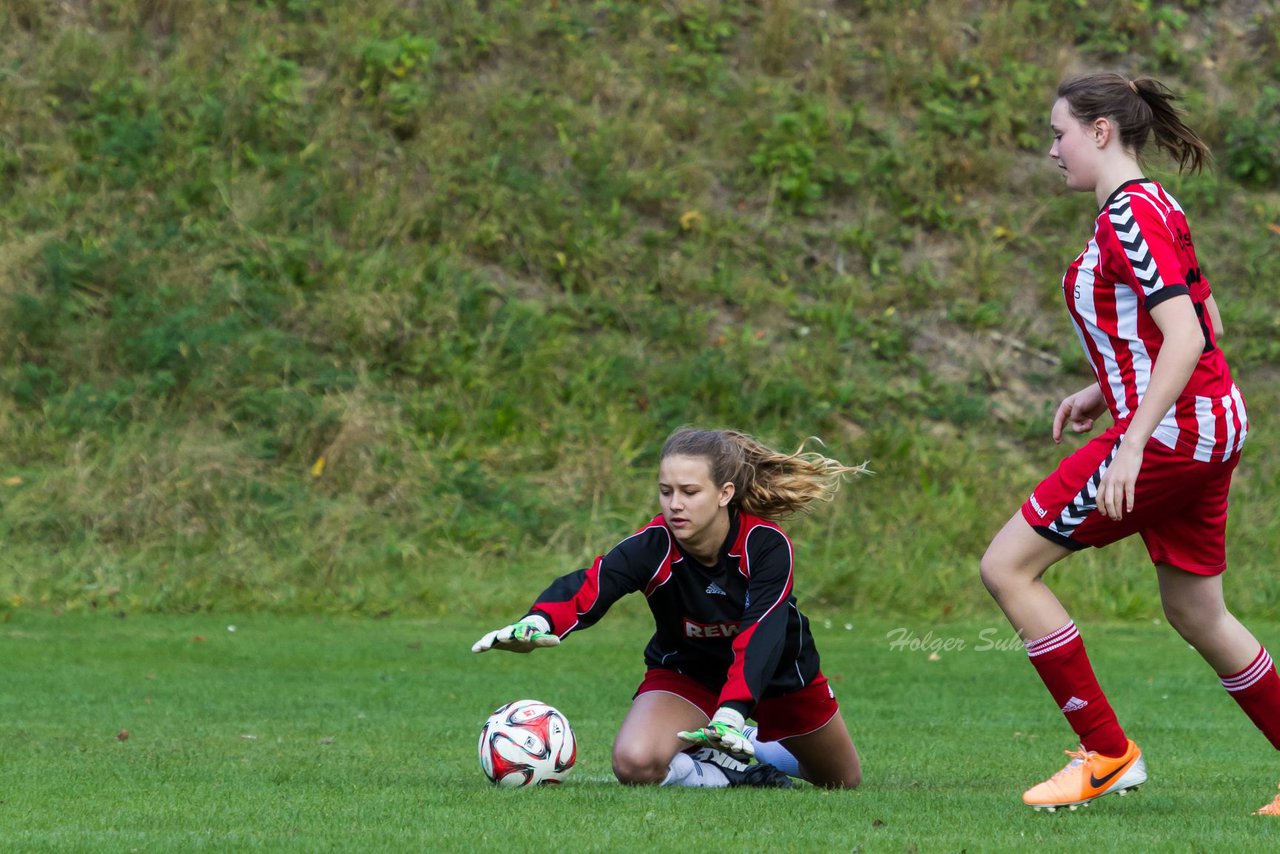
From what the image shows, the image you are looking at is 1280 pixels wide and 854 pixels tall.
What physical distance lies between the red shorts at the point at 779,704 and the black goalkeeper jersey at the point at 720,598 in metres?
0.07

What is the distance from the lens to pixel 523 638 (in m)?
5.19

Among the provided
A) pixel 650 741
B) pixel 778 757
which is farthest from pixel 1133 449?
pixel 778 757

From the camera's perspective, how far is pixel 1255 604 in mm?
12703

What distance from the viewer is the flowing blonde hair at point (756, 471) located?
18.4ft

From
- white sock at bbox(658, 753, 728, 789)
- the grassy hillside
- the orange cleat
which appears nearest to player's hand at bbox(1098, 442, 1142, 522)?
the orange cleat

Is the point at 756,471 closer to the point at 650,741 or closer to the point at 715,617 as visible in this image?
the point at 715,617

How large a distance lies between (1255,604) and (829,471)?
26.7ft

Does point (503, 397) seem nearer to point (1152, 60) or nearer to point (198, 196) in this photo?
point (198, 196)

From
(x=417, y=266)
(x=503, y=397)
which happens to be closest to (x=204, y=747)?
(x=503, y=397)

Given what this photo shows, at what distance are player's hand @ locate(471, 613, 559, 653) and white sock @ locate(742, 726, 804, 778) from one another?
4.60 ft

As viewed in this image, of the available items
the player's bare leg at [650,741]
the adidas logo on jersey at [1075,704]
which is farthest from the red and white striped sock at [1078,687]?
the player's bare leg at [650,741]

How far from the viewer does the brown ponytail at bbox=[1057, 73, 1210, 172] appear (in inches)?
193

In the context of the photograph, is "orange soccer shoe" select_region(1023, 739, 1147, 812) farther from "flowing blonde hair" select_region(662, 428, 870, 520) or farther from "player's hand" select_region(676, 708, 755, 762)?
"flowing blonde hair" select_region(662, 428, 870, 520)

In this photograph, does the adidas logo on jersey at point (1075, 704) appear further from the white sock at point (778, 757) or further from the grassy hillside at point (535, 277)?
the grassy hillside at point (535, 277)
